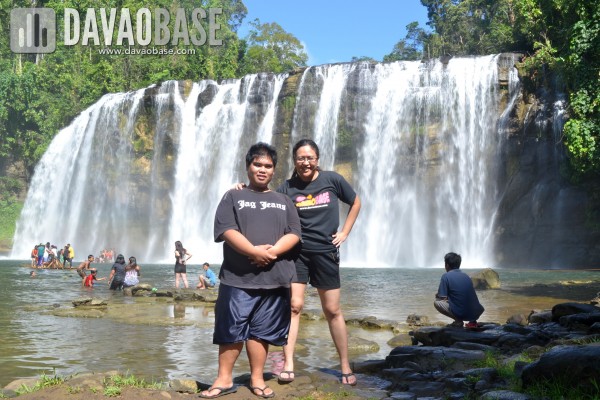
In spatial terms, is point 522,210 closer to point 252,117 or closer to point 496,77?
point 496,77

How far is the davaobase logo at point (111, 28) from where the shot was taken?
163 feet

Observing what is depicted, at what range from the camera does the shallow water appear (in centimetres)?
631

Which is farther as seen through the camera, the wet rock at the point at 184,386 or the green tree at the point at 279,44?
the green tree at the point at 279,44

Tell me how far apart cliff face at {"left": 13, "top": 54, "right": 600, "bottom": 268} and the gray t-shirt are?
24.3 meters

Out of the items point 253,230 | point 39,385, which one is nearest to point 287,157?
point 253,230

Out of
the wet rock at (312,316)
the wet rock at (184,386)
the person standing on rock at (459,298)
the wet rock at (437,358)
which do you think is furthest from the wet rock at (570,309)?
the wet rock at (184,386)

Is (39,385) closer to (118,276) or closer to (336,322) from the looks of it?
(336,322)

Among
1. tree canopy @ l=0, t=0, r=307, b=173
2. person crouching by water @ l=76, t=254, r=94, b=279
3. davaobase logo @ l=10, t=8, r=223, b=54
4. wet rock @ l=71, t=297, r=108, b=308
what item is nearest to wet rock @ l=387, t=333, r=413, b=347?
wet rock @ l=71, t=297, r=108, b=308

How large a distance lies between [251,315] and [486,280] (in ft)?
41.1

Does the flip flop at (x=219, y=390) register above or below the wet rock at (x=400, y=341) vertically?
above

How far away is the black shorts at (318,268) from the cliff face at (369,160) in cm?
2386

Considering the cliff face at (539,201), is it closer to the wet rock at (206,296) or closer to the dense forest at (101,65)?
the dense forest at (101,65)

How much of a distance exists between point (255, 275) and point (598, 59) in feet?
54.0

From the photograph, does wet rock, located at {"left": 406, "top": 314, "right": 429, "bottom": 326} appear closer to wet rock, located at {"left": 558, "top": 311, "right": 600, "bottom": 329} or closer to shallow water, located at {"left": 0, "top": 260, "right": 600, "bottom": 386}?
shallow water, located at {"left": 0, "top": 260, "right": 600, "bottom": 386}
